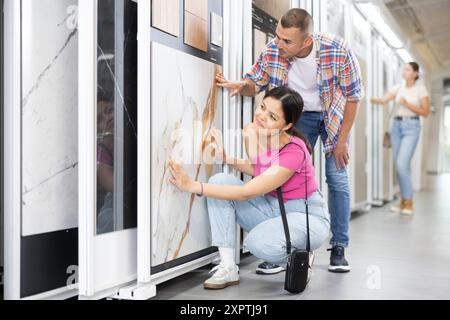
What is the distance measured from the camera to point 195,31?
2.15 meters

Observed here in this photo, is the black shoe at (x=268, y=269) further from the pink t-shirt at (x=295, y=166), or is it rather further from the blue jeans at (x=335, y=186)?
the pink t-shirt at (x=295, y=166)

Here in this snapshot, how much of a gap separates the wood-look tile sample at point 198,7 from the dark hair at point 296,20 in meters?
0.35

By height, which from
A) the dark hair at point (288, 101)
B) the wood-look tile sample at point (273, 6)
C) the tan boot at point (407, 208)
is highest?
the wood-look tile sample at point (273, 6)

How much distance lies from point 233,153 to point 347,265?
0.74 metres

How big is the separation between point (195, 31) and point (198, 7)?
0.37ft

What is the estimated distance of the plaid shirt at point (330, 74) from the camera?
2.28 metres

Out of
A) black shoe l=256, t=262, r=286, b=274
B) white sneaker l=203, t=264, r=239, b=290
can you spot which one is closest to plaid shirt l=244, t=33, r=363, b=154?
black shoe l=256, t=262, r=286, b=274

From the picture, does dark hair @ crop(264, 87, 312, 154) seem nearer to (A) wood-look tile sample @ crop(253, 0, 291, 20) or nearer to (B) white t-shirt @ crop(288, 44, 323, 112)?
(B) white t-shirt @ crop(288, 44, 323, 112)

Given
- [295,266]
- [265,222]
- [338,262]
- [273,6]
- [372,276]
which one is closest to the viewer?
[295,266]

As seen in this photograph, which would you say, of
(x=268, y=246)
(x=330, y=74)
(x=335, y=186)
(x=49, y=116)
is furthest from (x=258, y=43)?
(x=49, y=116)

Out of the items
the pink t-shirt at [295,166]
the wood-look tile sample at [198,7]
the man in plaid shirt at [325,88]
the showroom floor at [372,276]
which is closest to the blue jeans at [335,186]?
the man in plaid shirt at [325,88]

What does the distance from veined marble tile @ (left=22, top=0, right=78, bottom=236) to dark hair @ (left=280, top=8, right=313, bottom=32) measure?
0.83m

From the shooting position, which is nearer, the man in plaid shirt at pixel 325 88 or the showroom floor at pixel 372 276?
the showroom floor at pixel 372 276

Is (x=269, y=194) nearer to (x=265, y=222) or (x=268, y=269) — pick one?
(x=265, y=222)
